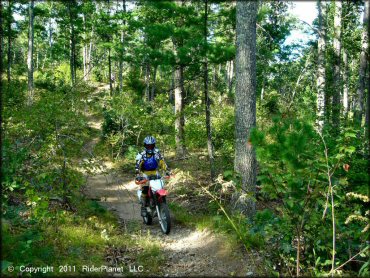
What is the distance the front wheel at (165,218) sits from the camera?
7502mm

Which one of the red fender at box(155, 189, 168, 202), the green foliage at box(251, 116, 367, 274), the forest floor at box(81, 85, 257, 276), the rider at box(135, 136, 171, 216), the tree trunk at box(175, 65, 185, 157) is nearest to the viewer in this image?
the green foliage at box(251, 116, 367, 274)

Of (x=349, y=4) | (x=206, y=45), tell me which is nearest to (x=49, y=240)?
(x=206, y=45)

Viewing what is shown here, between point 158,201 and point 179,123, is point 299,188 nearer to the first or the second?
point 158,201

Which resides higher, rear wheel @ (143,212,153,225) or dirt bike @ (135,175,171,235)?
dirt bike @ (135,175,171,235)

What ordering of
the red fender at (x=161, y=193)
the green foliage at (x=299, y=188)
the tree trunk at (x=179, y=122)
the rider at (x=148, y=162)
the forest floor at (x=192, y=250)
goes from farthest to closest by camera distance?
the tree trunk at (x=179, y=122) → the rider at (x=148, y=162) → the red fender at (x=161, y=193) → the forest floor at (x=192, y=250) → the green foliage at (x=299, y=188)

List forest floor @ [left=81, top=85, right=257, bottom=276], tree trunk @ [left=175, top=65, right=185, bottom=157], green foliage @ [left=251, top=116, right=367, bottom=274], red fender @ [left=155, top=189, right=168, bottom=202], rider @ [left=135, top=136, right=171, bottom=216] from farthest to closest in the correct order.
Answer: tree trunk @ [left=175, top=65, right=185, bottom=157] < rider @ [left=135, top=136, right=171, bottom=216] < red fender @ [left=155, top=189, right=168, bottom=202] < forest floor @ [left=81, top=85, right=257, bottom=276] < green foliage @ [left=251, top=116, right=367, bottom=274]

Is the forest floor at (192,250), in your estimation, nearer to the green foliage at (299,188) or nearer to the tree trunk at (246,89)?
the green foliage at (299,188)

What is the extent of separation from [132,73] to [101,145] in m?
13.7

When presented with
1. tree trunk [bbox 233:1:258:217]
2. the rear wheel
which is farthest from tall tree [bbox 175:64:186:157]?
tree trunk [bbox 233:1:258:217]

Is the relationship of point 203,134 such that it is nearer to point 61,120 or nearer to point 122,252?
point 61,120

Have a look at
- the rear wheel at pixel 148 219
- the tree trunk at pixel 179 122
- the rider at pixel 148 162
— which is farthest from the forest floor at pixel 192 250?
the tree trunk at pixel 179 122

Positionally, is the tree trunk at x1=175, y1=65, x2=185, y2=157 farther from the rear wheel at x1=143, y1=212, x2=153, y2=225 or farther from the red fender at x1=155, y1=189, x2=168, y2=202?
the red fender at x1=155, y1=189, x2=168, y2=202

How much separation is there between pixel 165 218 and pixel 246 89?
3531 mm

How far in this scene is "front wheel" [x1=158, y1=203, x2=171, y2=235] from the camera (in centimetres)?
750
